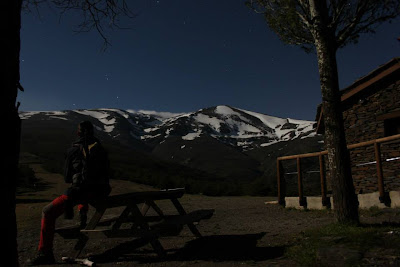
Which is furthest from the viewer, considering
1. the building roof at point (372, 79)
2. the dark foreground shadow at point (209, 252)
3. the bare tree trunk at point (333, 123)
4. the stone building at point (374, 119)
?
the building roof at point (372, 79)

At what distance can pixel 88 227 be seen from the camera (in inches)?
175

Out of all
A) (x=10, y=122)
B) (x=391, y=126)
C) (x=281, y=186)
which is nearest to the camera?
(x=10, y=122)

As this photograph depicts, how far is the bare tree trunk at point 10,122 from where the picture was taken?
2.40 metres

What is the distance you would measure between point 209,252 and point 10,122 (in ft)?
10.7

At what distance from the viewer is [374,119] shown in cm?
1292

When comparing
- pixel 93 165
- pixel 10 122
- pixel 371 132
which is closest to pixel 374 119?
pixel 371 132

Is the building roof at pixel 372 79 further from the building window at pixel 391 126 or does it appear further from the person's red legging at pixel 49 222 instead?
the person's red legging at pixel 49 222

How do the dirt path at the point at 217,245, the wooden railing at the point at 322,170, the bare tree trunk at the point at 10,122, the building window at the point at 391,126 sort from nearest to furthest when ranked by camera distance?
the bare tree trunk at the point at 10,122
the dirt path at the point at 217,245
the wooden railing at the point at 322,170
the building window at the point at 391,126

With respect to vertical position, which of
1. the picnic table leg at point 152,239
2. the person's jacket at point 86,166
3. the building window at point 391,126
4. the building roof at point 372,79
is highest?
the building roof at point 372,79

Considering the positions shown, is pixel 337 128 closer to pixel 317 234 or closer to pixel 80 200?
pixel 317 234

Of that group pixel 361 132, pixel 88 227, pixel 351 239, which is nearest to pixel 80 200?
pixel 88 227

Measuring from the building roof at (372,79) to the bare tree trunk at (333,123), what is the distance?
27.7 feet

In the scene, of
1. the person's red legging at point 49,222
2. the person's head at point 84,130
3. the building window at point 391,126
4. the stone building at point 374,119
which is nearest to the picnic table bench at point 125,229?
the person's red legging at point 49,222

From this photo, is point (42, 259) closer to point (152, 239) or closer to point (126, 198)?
point (126, 198)
